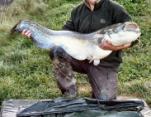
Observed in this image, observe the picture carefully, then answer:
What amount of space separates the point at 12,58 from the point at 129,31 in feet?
9.98

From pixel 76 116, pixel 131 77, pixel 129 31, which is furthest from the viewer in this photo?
pixel 131 77

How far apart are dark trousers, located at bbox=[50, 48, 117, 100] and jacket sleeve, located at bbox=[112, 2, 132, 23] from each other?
56 cm

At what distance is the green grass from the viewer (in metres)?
7.29

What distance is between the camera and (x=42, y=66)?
27.1 feet

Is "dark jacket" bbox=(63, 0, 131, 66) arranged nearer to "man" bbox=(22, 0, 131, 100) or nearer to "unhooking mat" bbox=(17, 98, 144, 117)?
→ "man" bbox=(22, 0, 131, 100)

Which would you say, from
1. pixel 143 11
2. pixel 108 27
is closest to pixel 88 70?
pixel 108 27

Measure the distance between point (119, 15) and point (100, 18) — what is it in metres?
0.25

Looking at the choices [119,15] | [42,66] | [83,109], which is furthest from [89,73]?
[42,66]

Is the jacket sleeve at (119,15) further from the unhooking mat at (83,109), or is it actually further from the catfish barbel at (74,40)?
the unhooking mat at (83,109)

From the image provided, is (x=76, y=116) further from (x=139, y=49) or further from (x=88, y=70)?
(x=139, y=49)

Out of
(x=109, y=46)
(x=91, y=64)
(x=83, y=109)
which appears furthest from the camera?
(x=91, y=64)

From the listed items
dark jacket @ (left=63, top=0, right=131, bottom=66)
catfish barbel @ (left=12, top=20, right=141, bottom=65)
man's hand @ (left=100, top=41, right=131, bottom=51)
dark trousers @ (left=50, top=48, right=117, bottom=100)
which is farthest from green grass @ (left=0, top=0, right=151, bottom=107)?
man's hand @ (left=100, top=41, right=131, bottom=51)

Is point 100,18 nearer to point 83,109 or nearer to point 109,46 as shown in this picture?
point 109,46

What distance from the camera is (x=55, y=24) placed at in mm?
10617
